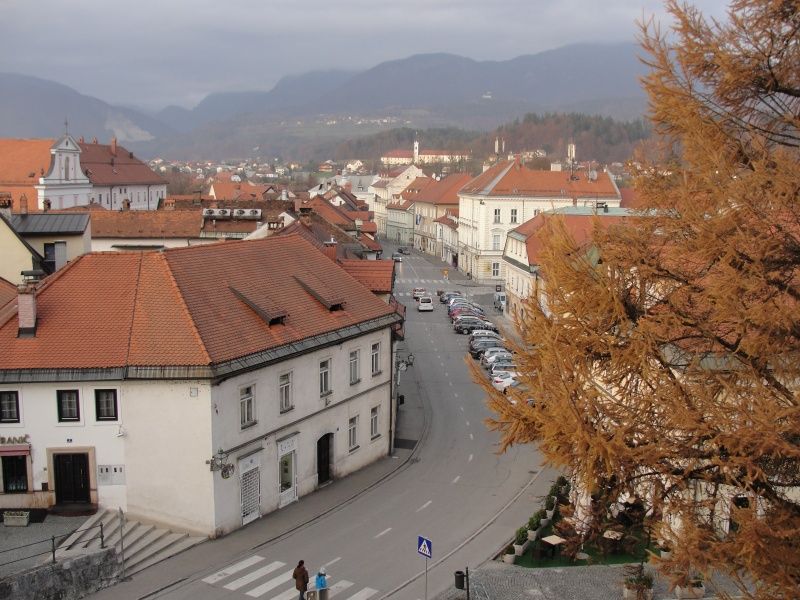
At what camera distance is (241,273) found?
29906mm

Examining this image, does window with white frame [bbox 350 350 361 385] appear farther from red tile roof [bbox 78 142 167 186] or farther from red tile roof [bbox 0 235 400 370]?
red tile roof [bbox 78 142 167 186]

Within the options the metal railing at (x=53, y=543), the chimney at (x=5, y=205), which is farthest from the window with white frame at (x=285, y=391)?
the chimney at (x=5, y=205)

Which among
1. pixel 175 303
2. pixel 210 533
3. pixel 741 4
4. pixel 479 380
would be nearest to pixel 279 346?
pixel 175 303

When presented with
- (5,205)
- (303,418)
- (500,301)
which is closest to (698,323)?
(303,418)

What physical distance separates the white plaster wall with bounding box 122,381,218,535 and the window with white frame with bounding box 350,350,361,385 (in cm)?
794

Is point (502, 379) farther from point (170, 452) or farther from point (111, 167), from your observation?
point (111, 167)

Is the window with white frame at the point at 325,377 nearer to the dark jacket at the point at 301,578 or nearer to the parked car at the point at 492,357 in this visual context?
the dark jacket at the point at 301,578

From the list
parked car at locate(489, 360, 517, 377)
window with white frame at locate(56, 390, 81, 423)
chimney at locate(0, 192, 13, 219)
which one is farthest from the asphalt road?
chimney at locate(0, 192, 13, 219)

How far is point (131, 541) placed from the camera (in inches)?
922

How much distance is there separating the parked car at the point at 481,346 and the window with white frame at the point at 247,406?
95.5 feet

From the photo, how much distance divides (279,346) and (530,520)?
9285 millimetres

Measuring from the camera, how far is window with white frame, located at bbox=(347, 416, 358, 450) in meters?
31.2

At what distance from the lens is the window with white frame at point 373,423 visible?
3247 cm

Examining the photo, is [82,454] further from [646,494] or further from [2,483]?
[646,494]
